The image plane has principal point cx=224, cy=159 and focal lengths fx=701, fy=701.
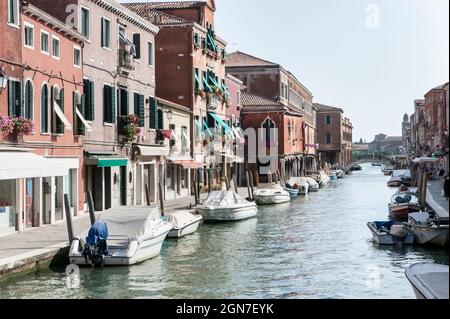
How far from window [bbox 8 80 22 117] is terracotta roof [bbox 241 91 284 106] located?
34832 mm

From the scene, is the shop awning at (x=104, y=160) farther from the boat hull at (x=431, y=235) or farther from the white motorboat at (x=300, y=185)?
the white motorboat at (x=300, y=185)

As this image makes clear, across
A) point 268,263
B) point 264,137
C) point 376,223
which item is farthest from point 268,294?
point 264,137

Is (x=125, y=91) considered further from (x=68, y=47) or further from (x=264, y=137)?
(x=264, y=137)

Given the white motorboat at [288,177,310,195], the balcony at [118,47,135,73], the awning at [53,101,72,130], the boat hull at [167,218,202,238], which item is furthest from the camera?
the white motorboat at [288,177,310,195]

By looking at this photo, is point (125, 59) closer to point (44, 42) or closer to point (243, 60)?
point (44, 42)

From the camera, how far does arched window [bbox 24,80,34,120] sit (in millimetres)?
17984

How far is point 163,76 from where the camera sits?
115 ft

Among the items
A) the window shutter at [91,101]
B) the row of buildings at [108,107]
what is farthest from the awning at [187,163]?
the window shutter at [91,101]

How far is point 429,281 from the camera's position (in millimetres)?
8570

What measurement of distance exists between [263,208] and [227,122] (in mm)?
12214

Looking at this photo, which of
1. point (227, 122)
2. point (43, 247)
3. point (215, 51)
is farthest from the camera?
point (227, 122)

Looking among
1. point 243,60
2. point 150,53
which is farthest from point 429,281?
point 243,60

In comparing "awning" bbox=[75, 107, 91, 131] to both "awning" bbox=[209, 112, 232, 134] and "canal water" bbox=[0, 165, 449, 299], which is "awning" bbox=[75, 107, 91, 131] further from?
"awning" bbox=[209, 112, 232, 134]

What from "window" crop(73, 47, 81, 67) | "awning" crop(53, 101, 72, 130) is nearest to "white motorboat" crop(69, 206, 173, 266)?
"awning" crop(53, 101, 72, 130)
